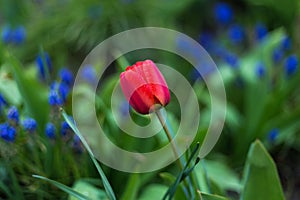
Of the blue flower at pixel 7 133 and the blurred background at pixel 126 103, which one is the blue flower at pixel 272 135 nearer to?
the blurred background at pixel 126 103

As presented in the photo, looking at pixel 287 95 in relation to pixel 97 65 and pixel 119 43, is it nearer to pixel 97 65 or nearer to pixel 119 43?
pixel 97 65

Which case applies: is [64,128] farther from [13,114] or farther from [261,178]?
[261,178]

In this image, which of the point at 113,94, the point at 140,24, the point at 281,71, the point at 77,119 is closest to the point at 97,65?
the point at 113,94

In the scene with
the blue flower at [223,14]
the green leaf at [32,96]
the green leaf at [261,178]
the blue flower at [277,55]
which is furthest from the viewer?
the blue flower at [223,14]

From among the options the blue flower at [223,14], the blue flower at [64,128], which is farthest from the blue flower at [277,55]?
the blue flower at [64,128]

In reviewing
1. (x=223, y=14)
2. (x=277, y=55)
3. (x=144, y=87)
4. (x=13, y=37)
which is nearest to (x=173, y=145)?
(x=144, y=87)

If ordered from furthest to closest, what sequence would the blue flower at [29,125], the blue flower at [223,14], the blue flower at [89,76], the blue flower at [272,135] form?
1. the blue flower at [223,14]
2. the blue flower at [272,135]
3. the blue flower at [89,76]
4. the blue flower at [29,125]

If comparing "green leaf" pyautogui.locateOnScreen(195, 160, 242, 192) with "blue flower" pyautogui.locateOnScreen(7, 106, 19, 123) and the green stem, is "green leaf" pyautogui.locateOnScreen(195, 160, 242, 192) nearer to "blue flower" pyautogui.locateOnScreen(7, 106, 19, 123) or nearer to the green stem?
the green stem
